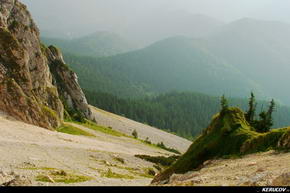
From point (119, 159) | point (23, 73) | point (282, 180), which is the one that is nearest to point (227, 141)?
point (282, 180)

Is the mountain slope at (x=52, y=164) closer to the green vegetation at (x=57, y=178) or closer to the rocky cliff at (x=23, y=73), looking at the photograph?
the green vegetation at (x=57, y=178)

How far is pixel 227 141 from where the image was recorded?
40.4 metres

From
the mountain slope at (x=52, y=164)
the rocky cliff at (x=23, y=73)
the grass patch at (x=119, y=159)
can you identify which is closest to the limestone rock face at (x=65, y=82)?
the rocky cliff at (x=23, y=73)

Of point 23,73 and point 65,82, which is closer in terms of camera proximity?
point 23,73

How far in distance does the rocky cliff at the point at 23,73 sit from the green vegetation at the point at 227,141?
5976 centimetres

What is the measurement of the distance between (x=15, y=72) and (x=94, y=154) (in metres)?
44.0

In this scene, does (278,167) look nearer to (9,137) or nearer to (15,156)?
(15,156)

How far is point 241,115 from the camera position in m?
45.2

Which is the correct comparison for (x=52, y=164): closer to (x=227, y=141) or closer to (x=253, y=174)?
(x=227, y=141)

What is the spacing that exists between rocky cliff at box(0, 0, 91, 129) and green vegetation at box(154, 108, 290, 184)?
196 ft

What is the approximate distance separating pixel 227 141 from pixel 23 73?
76.2m

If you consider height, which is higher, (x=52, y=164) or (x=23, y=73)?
(x=23, y=73)

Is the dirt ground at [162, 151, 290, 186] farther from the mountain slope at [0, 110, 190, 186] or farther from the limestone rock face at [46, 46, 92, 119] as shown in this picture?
the limestone rock face at [46, 46, 92, 119]

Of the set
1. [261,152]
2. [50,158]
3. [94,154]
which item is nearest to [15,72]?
[94,154]
